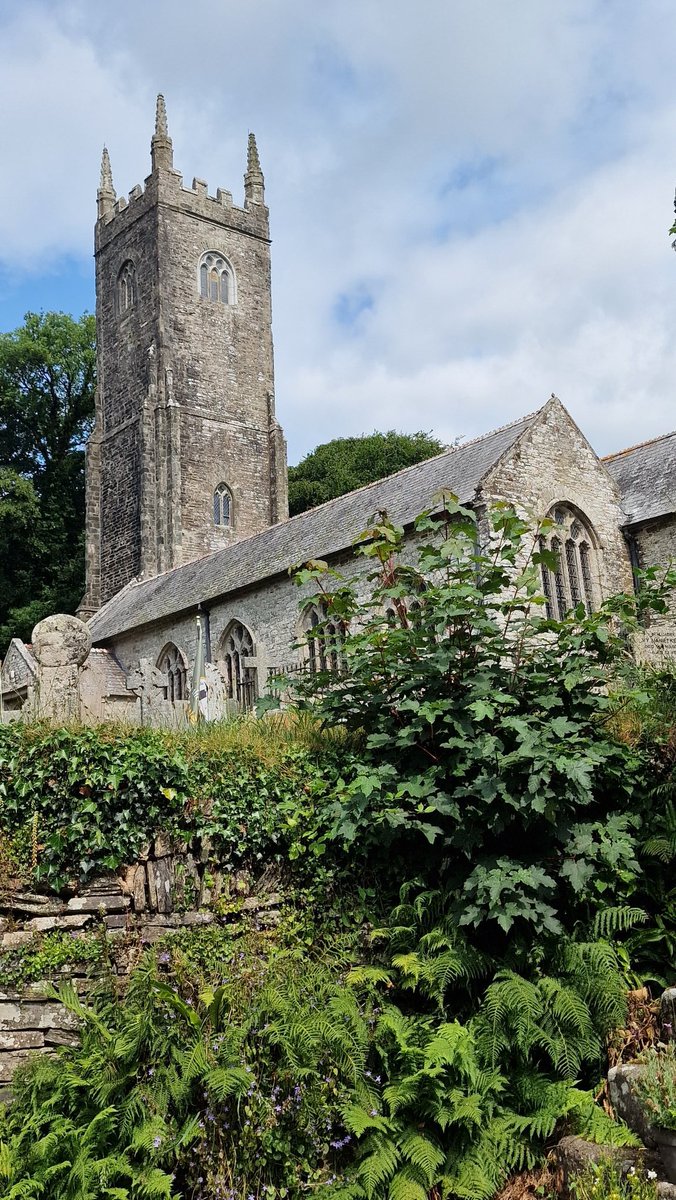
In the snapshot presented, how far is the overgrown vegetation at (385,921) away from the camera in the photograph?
5.66 meters

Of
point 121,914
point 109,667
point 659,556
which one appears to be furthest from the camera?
point 109,667

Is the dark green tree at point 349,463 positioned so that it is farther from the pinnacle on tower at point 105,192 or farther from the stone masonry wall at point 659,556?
the stone masonry wall at point 659,556

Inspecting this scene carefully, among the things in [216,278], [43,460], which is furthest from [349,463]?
[43,460]

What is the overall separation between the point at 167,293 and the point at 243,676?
18.6 meters

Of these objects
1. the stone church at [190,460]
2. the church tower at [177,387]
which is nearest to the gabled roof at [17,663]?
the stone church at [190,460]

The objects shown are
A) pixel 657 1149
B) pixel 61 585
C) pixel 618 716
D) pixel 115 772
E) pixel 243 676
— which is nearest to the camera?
pixel 657 1149

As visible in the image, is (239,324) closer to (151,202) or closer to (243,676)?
(151,202)

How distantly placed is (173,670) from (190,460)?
1171 cm

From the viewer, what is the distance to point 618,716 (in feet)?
26.2

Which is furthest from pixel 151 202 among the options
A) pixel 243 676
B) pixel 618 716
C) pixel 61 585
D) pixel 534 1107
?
pixel 534 1107

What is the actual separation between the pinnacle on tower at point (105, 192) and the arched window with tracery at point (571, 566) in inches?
1089

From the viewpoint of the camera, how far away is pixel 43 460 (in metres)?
46.1

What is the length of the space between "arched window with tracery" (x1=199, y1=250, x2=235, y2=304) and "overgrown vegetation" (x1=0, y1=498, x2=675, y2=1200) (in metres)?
30.5

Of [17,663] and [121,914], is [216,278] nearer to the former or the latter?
[17,663]
